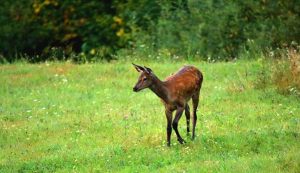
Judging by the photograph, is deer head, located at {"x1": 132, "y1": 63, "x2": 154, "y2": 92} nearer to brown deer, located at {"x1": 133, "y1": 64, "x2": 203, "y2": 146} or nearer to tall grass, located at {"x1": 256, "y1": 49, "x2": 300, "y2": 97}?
brown deer, located at {"x1": 133, "y1": 64, "x2": 203, "y2": 146}

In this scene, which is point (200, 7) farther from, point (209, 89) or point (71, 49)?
point (209, 89)

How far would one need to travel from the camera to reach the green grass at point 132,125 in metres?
12.7

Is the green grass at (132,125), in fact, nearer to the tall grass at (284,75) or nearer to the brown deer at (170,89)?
the tall grass at (284,75)

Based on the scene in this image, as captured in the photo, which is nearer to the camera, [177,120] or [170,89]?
[177,120]

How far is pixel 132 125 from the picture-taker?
15273 millimetres

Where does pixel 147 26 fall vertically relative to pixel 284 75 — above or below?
below

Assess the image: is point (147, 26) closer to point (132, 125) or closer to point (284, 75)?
point (284, 75)

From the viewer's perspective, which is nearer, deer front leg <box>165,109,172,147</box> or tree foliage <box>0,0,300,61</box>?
deer front leg <box>165,109,172,147</box>

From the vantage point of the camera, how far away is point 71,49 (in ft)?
109

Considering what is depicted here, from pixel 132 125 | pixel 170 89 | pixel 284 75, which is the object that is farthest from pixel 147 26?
pixel 170 89

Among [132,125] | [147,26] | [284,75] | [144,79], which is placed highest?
[144,79]

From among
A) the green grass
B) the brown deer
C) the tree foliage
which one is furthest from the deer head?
the tree foliage

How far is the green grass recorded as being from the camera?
41.8 feet

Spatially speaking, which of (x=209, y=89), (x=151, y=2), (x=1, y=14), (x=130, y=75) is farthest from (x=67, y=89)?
(x=1, y=14)
